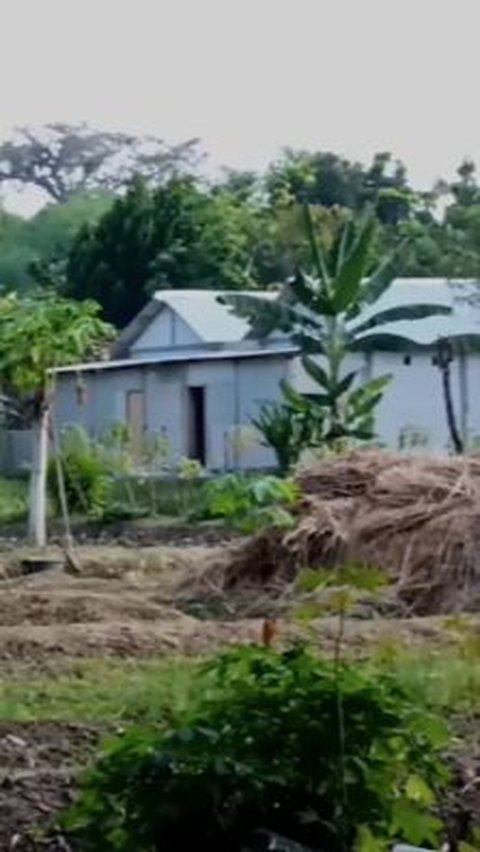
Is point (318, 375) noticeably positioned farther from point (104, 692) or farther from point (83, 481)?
point (104, 692)

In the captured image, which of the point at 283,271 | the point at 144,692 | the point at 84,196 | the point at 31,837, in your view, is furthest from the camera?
the point at 84,196

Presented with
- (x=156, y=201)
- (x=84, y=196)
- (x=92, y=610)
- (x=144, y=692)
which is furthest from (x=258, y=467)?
(x=84, y=196)

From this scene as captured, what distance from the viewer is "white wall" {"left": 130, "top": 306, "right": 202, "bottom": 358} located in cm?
3566

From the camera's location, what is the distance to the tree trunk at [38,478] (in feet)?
49.9

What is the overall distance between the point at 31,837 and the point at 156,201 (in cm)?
3619

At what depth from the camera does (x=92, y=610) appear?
9672mm

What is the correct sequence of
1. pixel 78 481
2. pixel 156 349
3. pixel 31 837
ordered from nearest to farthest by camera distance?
1. pixel 31 837
2. pixel 78 481
3. pixel 156 349

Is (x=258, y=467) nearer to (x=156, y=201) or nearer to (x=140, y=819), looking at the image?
(x=156, y=201)

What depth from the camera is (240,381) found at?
3145 cm

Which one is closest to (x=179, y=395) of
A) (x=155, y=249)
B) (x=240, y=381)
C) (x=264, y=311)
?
(x=240, y=381)

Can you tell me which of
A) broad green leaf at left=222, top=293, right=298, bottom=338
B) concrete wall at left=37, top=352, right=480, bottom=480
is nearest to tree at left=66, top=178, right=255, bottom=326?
concrete wall at left=37, top=352, right=480, bottom=480

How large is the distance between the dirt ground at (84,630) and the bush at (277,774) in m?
0.61

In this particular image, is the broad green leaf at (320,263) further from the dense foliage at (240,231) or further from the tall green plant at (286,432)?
the dense foliage at (240,231)

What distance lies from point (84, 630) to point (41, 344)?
21.1 ft
